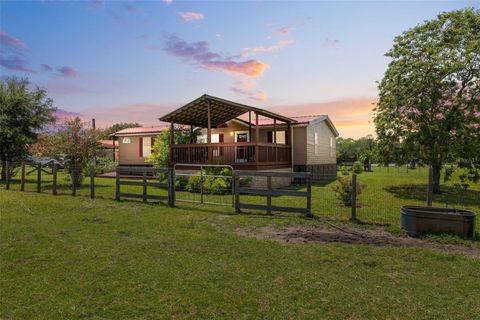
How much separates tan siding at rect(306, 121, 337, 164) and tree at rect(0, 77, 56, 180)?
16621mm

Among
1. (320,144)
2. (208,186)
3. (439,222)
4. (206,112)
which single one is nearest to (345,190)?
(439,222)

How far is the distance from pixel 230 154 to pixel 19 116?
14.2 meters

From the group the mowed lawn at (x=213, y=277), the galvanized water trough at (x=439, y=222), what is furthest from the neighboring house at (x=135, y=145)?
the galvanized water trough at (x=439, y=222)

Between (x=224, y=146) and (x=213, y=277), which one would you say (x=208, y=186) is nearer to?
(x=224, y=146)

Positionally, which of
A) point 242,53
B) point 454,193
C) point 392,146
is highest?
point 242,53

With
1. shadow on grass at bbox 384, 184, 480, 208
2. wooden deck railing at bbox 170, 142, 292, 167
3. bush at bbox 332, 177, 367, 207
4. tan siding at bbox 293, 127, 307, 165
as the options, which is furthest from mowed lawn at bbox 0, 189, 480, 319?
tan siding at bbox 293, 127, 307, 165

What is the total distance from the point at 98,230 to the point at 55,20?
31.1 ft

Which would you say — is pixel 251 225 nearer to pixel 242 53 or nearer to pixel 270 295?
pixel 270 295

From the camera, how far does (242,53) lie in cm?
1306

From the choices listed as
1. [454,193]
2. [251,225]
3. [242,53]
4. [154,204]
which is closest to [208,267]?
[251,225]

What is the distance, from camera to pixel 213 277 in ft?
14.5

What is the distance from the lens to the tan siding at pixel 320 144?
67.8 feet

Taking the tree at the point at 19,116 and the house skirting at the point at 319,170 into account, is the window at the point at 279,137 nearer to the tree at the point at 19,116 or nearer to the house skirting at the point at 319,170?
the house skirting at the point at 319,170

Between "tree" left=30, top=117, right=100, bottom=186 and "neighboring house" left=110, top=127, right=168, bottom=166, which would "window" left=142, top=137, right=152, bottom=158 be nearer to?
"neighboring house" left=110, top=127, right=168, bottom=166
